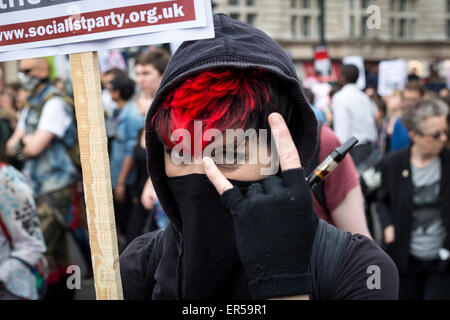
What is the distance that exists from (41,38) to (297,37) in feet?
105

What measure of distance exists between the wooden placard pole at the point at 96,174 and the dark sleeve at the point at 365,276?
1.91 feet

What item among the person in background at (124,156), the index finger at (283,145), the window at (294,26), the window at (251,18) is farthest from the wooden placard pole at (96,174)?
the window at (294,26)

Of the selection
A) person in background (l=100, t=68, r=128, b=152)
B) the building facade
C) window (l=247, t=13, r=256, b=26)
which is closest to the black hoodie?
person in background (l=100, t=68, r=128, b=152)

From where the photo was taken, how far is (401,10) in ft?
114

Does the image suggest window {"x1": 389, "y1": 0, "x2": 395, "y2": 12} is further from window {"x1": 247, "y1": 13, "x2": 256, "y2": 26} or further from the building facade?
window {"x1": 247, "y1": 13, "x2": 256, "y2": 26}

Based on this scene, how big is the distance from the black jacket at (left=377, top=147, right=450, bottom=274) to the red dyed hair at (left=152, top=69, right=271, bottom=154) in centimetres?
293

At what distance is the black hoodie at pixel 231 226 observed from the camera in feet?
4.89

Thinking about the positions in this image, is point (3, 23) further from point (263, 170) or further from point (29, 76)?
point (29, 76)

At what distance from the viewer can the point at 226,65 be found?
1469 millimetres

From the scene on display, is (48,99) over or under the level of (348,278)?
over

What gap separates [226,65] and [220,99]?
0.09m
